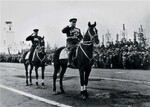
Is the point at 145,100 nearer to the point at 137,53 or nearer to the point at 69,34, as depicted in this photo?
the point at 69,34

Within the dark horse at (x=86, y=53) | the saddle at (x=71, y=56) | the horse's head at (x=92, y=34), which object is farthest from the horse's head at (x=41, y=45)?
the horse's head at (x=92, y=34)

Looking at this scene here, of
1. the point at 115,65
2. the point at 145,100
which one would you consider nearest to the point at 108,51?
the point at 115,65

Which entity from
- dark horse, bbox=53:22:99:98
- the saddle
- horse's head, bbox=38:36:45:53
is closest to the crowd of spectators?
horse's head, bbox=38:36:45:53

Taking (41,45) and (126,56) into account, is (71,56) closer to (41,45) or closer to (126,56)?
(41,45)

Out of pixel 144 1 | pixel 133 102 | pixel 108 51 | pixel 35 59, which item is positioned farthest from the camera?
pixel 108 51

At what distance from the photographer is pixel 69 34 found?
11.0 meters

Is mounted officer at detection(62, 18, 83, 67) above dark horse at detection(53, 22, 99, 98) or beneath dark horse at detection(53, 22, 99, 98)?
above

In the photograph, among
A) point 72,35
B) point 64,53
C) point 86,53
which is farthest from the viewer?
point 64,53

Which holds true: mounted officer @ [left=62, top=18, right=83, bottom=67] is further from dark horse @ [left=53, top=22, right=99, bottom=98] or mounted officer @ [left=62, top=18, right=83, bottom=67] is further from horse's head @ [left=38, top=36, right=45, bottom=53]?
horse's head @ [left=38, top=36, right=45, bottom=53]

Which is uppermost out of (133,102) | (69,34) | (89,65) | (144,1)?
(144,1)

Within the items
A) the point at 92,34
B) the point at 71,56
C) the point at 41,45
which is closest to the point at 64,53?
the point at 71,56

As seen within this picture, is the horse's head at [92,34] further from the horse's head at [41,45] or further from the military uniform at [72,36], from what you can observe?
the horse's head at [41,45]

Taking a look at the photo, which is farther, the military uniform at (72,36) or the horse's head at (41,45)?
the horse's head at (41,45)

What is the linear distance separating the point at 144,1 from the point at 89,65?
424cm
